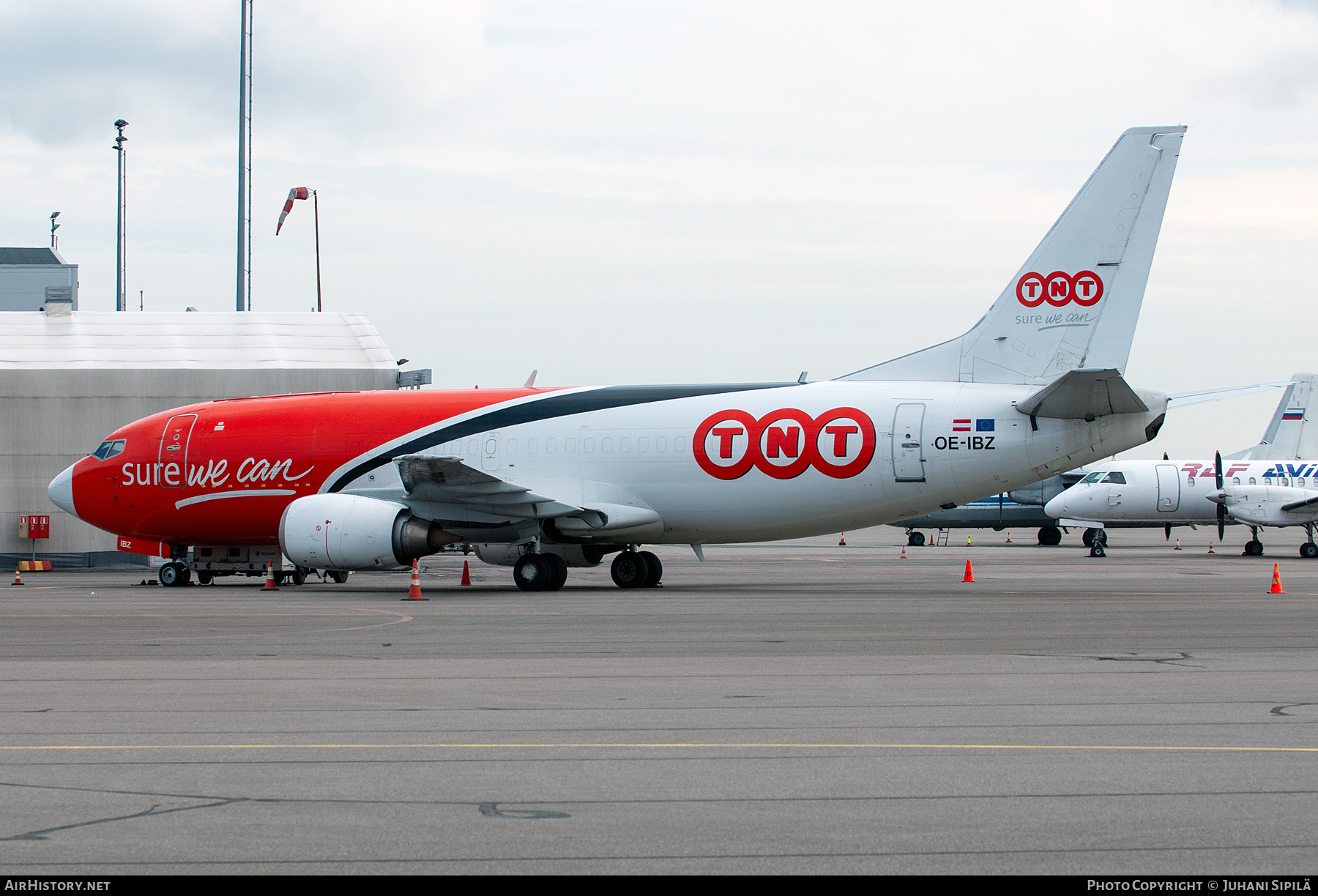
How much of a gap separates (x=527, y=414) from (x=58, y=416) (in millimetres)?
18682

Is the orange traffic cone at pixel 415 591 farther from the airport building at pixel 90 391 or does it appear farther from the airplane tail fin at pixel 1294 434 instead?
the airplane tail fin at pixel 1294 434

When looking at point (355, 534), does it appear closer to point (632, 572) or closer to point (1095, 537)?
point (632, 572)

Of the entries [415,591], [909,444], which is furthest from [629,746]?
[909,444]

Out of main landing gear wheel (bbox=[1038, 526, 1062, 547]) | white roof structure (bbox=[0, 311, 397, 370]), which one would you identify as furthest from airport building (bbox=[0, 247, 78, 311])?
main landing gear wheel (bbox=[1038, 526, 1062, 547])

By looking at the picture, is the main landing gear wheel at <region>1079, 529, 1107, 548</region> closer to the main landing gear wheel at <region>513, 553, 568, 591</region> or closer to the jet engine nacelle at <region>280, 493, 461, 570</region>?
the main landing gear wheel at <region>513, 553, 568, 591</region>

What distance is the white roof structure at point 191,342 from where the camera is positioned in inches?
1460

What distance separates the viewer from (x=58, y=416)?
3619 centimetres

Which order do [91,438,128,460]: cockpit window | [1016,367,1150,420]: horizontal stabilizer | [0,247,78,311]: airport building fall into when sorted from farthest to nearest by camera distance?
[0,247,78,311]: airport building
[91,438,128,460]: cockpit window
[1016,367,1150,420]: horizontal stabilizer

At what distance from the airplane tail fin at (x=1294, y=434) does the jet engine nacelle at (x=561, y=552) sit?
109 ft

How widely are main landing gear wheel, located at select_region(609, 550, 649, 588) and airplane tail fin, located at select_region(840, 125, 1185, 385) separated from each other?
722 cm

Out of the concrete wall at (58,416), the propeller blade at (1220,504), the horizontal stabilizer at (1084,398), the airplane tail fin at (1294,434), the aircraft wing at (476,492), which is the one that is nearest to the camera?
the horizontal stabilizer at (1084,398)

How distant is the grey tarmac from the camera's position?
17.7 feet

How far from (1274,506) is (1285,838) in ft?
137

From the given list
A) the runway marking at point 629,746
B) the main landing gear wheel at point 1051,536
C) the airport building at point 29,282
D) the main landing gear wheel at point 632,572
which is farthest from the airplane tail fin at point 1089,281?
the airport building at point 29,282
